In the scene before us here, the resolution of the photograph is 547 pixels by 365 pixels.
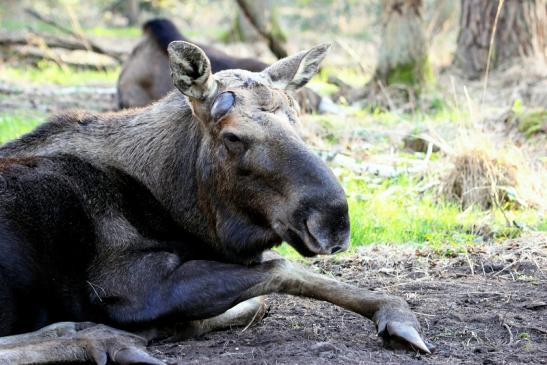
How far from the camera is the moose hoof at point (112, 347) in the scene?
4.91m

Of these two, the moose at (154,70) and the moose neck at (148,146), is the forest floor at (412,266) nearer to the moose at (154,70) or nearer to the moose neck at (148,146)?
the moose neck at (148,146)

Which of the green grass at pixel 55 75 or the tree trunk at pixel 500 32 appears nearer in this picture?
the tree trunk at pixel 500 32

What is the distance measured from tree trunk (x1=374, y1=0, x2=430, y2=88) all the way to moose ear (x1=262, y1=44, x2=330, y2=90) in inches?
312

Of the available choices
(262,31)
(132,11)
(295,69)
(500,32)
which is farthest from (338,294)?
(132,11)

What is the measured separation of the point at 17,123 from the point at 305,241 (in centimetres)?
762

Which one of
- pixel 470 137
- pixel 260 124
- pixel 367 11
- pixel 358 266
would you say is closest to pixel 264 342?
pixel 260 124

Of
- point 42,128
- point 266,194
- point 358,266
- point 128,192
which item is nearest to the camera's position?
point 266,194

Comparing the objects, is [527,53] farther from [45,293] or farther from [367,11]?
[367,11]

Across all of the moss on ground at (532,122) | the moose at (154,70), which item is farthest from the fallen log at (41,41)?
the moss on ground at (532,122)

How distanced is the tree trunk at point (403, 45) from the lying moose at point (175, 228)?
836cm

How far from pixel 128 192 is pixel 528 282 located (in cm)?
295

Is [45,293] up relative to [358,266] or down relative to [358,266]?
up

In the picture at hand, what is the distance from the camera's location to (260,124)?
545cm

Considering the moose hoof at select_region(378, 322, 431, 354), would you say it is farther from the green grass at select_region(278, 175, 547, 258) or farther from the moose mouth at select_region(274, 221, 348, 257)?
the green grass at select_region(278, 175, 547, 258)
